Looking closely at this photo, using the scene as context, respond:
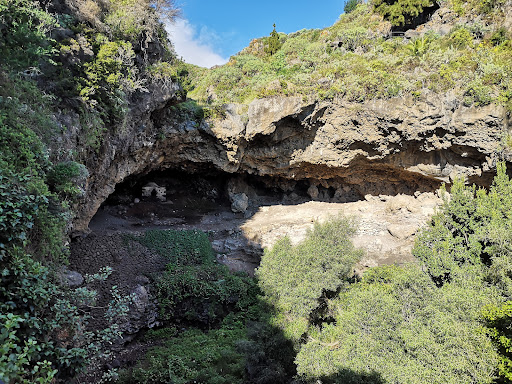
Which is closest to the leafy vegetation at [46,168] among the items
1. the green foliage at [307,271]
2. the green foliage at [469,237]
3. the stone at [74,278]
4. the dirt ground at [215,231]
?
the stone at [74,278]

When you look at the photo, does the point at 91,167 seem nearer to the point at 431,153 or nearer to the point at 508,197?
the point at 508,197

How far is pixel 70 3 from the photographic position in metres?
10.0

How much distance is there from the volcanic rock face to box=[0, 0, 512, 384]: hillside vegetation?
80 cm

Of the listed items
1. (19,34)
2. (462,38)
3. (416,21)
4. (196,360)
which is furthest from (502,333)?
(416,21)

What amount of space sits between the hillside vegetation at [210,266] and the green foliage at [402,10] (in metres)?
8.20

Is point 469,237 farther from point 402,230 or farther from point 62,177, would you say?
point 62,177

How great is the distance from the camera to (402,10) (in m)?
23.6

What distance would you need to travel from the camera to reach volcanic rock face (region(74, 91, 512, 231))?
13758 mm

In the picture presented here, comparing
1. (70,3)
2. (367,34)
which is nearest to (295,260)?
(70,3)

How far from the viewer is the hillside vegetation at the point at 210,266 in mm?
4590

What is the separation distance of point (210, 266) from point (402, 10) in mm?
25698

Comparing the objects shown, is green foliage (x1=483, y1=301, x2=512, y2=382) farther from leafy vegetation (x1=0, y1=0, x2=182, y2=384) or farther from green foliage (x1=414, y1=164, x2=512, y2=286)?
leafy vegetation (x1=0, y1=0, x2=182, y2=384)

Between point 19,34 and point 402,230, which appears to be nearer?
point 19,34

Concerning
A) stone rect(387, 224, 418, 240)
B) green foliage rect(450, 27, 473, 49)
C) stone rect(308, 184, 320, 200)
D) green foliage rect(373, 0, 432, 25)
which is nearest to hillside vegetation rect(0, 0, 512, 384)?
green foliage rect(450, 27, 473, 49)
